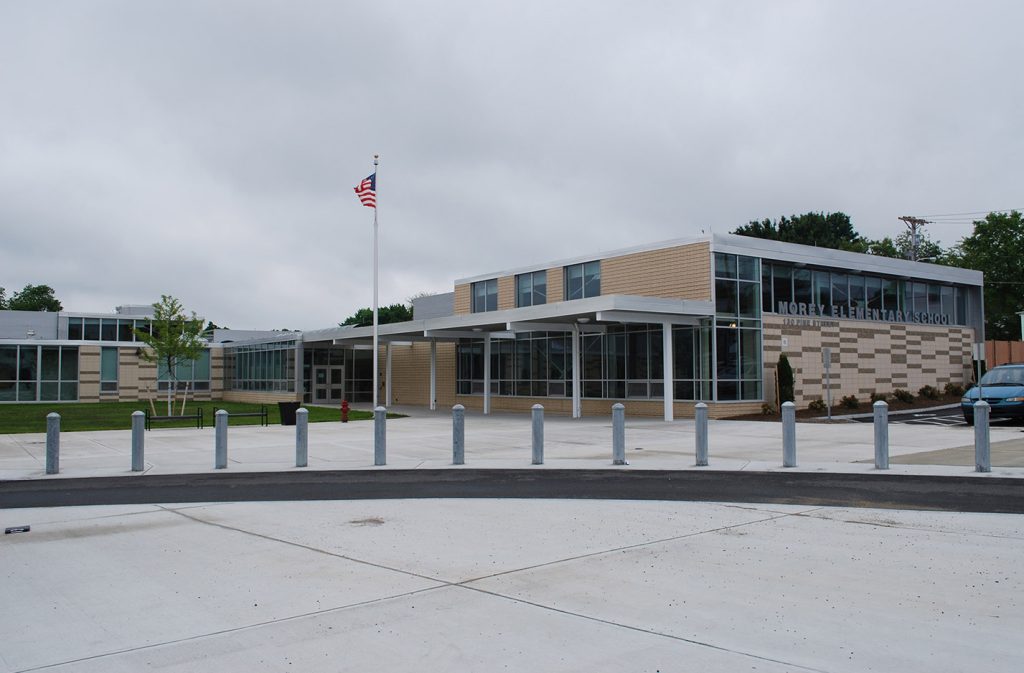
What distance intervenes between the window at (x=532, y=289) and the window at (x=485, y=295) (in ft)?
6.31

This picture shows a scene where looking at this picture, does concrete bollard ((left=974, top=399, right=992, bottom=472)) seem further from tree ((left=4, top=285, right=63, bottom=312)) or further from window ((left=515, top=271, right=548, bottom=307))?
tree ((left=4, top=285, right=63, bottom=312))

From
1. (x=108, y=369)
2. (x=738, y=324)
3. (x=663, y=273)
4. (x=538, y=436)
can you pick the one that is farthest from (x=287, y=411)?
(x=108, y=369)

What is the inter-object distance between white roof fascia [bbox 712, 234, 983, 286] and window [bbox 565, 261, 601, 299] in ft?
20.0

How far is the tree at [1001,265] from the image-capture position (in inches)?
2261

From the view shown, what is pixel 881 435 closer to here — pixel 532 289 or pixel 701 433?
pixel 701 433

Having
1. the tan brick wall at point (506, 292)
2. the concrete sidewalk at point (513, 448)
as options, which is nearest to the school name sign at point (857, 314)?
the concrete sidewalk at point (513, 448)

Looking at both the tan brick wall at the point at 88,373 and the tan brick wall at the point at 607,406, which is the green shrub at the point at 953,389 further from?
the tan brick wall at the point at 88,373

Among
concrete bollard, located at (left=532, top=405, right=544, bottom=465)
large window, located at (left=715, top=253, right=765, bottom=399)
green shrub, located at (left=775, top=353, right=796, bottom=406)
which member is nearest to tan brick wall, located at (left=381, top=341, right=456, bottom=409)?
large window, located at (left=715, top=253, right=765, bottom=399)

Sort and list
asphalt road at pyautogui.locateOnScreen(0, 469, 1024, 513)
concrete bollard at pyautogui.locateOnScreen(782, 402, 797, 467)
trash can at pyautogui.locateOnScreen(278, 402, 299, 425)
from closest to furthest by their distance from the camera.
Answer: asphalt road at pyautogui.locateOnScreen(0, 469, 1024, 513) → concrete bollard at pyautogui.locateOnScreen(782, 402, 797, 467) → trash can at pyautogui.locateOnScreen(278, 402, 299, 425)

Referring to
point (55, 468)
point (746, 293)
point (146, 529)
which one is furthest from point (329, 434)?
point (746, 293)

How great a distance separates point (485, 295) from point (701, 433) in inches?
1053

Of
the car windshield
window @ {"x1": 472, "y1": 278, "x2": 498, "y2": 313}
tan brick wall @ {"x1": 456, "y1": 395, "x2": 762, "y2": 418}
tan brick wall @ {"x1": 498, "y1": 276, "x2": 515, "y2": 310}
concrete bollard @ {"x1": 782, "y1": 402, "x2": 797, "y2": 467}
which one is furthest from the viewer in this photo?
window @ {"x1": 472, "y1": 278, "x2": 498, "y2": 313}

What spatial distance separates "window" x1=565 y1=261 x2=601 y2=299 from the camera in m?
32.6

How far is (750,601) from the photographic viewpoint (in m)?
5.86
